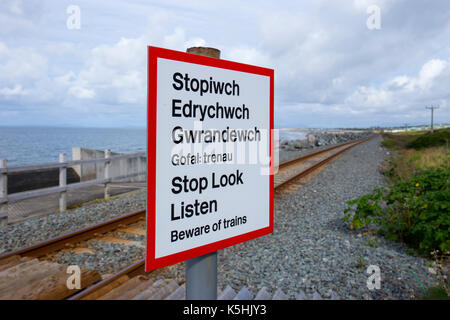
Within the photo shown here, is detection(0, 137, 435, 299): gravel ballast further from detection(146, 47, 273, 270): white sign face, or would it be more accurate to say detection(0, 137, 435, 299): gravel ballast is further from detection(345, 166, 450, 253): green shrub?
detection(146, 47, 273, 270): white sign face

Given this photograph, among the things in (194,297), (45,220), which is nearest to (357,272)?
(194,297)

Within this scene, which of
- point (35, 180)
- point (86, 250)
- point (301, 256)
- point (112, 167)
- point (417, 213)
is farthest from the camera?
point (35, 180)

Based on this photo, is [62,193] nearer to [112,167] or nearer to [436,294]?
[436,294]

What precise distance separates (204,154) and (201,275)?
61 centimetres

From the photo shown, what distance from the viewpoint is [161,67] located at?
1319 millimetres

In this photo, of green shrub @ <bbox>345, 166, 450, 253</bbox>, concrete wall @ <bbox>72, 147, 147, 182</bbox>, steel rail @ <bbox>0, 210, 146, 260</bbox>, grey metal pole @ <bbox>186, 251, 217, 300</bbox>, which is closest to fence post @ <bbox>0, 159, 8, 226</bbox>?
steel rail @ <bbox>0, 210, 146, 260</bbox>

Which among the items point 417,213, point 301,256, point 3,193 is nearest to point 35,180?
point 3,193

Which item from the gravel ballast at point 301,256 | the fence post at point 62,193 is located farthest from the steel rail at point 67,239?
the fence post at point 62,193

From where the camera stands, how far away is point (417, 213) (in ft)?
18.1

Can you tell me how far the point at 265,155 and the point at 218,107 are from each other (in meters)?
0.42

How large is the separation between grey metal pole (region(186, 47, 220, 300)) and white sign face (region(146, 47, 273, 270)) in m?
0.05
